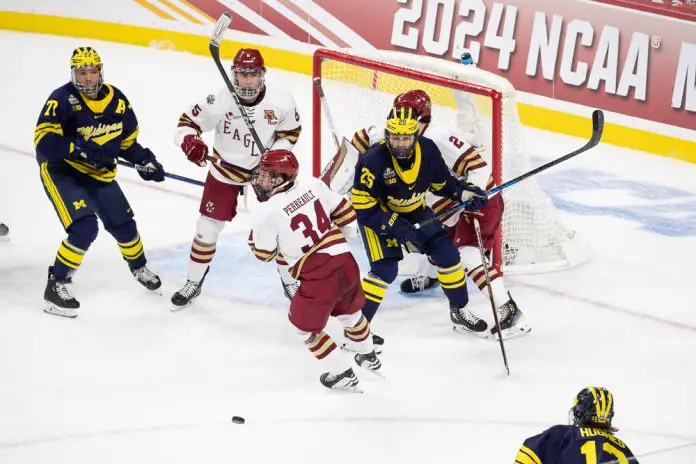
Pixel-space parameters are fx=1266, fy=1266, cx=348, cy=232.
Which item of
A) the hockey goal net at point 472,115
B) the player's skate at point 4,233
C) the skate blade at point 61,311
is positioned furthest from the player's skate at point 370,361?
the player's skate at point 4,233

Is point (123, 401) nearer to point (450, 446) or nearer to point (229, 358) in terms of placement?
point (229, 358)

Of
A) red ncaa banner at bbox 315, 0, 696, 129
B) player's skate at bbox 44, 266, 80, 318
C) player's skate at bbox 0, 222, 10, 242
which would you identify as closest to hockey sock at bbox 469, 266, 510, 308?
player's skate at bbox 44, 266, 80, 318

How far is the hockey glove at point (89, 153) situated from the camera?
5.02 metres

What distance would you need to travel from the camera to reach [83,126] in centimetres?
504

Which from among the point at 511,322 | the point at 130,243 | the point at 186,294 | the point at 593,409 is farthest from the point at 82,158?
the point at 593,409

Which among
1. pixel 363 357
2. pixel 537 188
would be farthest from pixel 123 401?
pixel 537 188

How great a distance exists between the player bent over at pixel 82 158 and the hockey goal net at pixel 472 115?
1.13 meters

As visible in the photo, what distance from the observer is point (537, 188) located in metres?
5.79

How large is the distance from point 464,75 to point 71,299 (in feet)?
6.41

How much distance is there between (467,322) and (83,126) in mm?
1718

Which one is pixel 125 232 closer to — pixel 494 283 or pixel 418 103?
pixel 418 103

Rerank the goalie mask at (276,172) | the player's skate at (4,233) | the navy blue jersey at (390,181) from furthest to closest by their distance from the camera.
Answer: the player's skate at (4,233) < the navy blue jersey at (390,181) < the goalie mask at (276,172)

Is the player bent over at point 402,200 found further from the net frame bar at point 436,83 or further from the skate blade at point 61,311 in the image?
the skate blade at point 61,311

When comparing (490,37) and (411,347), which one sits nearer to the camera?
(411,347)
